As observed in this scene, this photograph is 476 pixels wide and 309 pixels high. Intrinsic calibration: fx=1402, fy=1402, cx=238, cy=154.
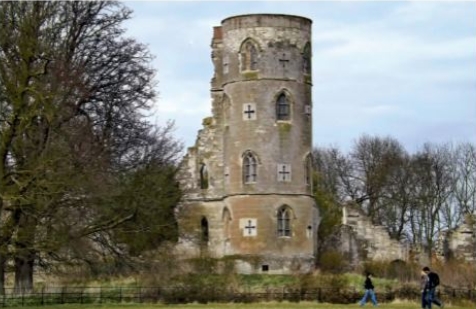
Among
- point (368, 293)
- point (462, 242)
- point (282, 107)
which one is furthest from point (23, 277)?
point (462, 242)

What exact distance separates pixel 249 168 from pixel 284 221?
2.93 metres

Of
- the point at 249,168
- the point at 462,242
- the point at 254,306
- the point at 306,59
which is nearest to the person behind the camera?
the point at 254,306

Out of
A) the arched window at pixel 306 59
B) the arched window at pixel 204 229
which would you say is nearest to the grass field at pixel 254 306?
the arched window at pixel 306 59

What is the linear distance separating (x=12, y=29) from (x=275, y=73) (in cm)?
2116

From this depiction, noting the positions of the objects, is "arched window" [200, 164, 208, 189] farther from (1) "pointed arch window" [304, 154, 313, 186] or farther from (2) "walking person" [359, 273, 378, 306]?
(2) "walking person" [359, 273, 378, 306]

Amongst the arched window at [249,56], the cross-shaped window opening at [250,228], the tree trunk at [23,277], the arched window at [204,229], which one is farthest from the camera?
the arched window at [204,229]

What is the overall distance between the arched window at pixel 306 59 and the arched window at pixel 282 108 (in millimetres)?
1835

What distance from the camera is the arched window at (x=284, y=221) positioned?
64375mm

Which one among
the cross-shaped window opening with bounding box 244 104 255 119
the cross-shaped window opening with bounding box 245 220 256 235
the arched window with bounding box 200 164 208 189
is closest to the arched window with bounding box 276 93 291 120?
the cross-shaped window opening with bounding box 244 104 255 119

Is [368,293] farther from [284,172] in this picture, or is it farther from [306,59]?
[306,59]

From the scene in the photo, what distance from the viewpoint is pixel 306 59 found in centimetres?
6562

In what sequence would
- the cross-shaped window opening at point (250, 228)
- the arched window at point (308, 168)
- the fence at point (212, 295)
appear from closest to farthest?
the fence at point (212, 295) → the cross-shaped window opening at point (250, 228) → the arched window at point (308, 168)

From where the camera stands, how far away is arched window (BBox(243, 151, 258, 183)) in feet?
211

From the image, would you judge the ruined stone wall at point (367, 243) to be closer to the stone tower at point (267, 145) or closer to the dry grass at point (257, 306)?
the stone tower at point (267, 145)
